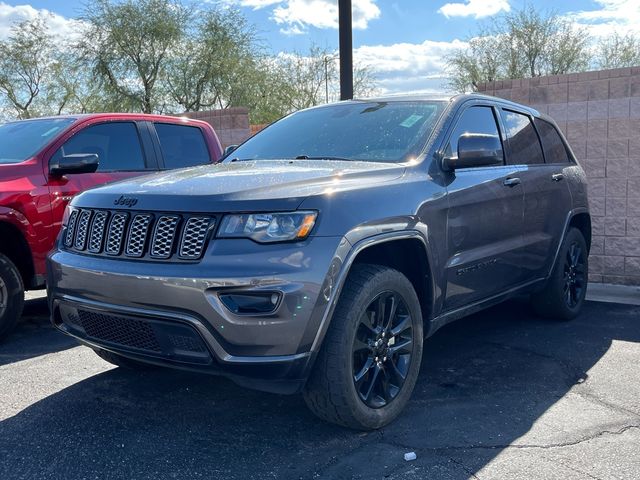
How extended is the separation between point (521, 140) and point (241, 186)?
111 inches

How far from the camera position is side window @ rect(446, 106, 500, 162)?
411cm

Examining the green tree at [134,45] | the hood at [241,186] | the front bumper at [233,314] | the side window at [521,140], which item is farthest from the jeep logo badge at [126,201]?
the green tree at [134,45]

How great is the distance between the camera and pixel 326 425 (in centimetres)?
347

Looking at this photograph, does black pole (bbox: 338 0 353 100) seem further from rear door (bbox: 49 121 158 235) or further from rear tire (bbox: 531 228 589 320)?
rear tire (bbox: 531 228 589 320)

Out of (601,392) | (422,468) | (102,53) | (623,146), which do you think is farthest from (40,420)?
(102,53)

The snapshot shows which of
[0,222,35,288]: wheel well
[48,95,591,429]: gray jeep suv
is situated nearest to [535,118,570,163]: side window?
[48,95,591,429]: gray jeep suv

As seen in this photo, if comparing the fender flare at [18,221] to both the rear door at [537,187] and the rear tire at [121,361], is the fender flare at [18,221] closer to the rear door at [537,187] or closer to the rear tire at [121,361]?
the rear tire at [121,361]

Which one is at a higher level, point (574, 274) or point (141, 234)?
point (141, 234)

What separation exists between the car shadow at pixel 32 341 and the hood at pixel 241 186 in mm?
1820

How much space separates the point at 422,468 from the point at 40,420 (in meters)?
2.07

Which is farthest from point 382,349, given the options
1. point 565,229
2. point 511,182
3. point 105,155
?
point 105,155

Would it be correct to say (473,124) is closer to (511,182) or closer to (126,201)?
(511,182)

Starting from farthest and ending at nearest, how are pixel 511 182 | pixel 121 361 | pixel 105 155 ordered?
pixel 105 155
pixel 511 182
pixel 121 361

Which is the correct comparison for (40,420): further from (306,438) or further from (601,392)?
(601,392)
